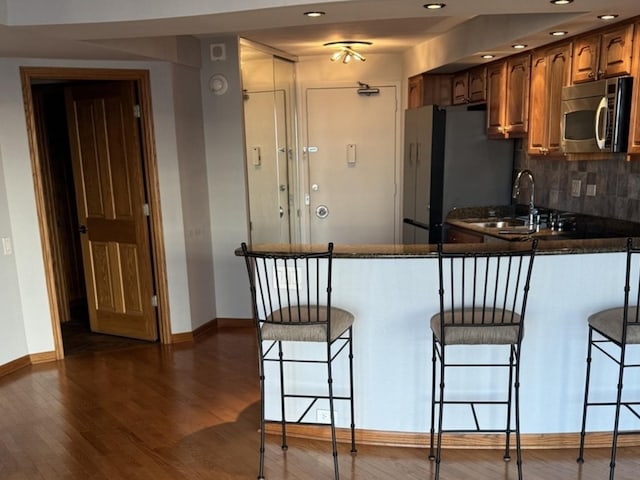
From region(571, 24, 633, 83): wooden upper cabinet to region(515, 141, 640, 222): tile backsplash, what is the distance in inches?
23.0

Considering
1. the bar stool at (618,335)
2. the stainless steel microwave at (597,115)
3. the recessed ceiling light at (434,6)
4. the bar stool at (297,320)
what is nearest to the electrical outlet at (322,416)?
the bar stool at (297,320)

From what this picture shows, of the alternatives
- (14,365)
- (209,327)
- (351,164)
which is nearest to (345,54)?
(351,164)

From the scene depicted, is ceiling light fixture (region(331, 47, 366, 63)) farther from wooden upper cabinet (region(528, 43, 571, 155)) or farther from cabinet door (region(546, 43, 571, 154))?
cabinet door (region(546, 43, 571, 154))

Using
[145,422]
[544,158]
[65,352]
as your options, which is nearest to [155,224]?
[65,352]

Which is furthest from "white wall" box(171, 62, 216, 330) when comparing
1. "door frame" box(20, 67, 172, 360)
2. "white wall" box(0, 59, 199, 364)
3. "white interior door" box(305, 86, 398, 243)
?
"white interior door" box(305, 86, 398, 243)

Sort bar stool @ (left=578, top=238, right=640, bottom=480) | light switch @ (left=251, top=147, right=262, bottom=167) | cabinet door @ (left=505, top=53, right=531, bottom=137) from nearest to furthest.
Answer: bar stool @ (left=578, top=238, right=640, bottom=480) → cabinet door @ (left=505, top=53, right=531, bottom=137) → light switch @ (left=251, top=147, right=262, bottom=167)

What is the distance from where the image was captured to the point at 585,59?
132 inches

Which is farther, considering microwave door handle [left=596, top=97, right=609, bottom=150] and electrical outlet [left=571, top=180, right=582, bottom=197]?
electrical outlet [left=571, top=180, right=582, bottom=197]

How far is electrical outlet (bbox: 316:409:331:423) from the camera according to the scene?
2898 mm

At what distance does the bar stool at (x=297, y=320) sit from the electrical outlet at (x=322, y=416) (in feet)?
0.08

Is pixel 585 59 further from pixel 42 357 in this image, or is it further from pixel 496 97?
pixel 42 357

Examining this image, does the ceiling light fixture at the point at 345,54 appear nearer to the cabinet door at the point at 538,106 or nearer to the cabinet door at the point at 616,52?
the cabinet door at the point at 538,106

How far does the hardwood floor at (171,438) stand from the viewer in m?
2.62

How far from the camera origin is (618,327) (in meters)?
2.38
